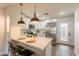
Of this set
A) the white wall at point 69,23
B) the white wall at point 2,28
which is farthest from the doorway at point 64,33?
the white wall at point 2,28

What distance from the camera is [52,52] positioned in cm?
164

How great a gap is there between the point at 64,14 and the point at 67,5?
0.73 ft

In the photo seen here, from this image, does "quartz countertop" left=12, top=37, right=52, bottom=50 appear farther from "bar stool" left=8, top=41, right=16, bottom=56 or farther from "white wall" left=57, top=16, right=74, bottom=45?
"white wall" left=57, top=16, right=74, bottom=45

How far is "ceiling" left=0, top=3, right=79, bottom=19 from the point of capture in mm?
1534

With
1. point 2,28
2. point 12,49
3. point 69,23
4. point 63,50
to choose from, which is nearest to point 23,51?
point 12,49

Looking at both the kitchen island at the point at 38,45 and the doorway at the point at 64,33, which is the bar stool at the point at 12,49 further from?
the doorway at the point at 64,33

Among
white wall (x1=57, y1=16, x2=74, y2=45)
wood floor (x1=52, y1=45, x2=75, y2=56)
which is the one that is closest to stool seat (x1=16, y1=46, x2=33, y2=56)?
wood floor (x1=52, y1=45, x2=75, y2=56)

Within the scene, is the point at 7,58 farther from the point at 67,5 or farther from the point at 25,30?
the point at 67,5

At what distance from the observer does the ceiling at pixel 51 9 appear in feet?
5.03

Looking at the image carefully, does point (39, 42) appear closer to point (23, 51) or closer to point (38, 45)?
point (38, 45)

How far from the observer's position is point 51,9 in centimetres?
167

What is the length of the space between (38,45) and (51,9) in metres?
0.64

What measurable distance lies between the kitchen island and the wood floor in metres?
0.09

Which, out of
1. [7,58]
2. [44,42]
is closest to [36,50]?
[44,42]
